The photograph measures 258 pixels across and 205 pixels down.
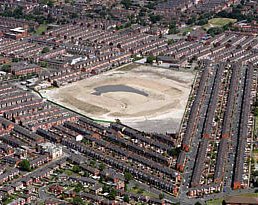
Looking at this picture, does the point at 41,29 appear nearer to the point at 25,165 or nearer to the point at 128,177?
the point at 25,165

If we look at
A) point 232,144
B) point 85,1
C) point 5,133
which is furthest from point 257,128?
point 85,1

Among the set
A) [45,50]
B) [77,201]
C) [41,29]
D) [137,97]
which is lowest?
[77,201]

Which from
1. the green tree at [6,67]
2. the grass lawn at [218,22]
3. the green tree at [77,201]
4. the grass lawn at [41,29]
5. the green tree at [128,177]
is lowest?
the green tree at [77,201]

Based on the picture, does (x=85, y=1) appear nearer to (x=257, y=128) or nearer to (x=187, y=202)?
(x=257, y=128)

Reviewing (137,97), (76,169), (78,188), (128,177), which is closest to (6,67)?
(137,97)

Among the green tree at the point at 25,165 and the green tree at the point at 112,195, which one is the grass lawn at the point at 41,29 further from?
the green tree at the point at 112,195

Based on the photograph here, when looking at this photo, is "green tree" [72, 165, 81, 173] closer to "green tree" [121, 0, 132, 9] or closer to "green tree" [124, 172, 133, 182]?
"green tree" [124, 172, 133, 182]

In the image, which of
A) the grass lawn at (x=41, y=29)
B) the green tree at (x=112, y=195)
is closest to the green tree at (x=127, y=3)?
the grass lawn at (x=41, y=29)

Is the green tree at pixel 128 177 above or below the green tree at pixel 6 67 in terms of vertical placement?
below
